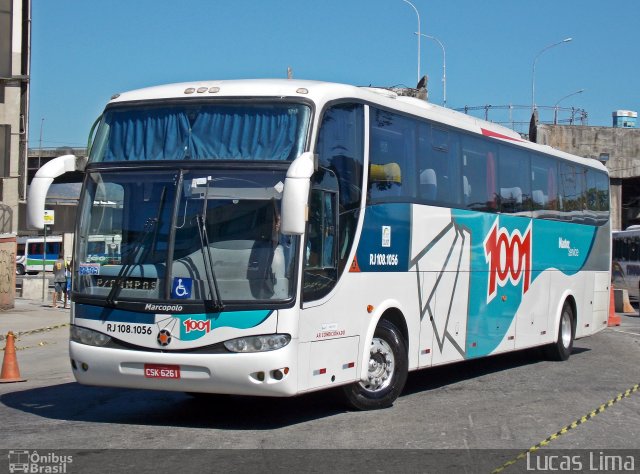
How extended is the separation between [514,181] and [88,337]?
7.83 metres

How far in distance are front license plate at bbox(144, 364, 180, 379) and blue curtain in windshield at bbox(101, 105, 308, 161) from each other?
208 centimetres

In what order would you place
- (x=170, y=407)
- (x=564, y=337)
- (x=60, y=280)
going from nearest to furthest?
(x=170, y=407) → (x=564, y=337) → (x=60, y=280)

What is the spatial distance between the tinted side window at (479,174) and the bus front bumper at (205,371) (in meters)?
5.12

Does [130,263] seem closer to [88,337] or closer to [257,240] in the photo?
[88,337]

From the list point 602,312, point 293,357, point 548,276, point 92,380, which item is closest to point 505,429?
point 293,357

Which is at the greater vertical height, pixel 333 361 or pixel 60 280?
pixel 60 280

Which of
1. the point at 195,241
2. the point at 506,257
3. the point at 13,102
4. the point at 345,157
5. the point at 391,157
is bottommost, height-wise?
the point at 506,257

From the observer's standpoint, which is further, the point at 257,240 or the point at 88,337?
the point at 88,337

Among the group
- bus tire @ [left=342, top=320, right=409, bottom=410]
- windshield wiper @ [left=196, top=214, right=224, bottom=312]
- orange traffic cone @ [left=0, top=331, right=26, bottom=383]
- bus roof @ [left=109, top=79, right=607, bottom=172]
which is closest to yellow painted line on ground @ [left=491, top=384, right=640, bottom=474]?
bus tire @ [left=342, top=320, right=409, bottom=410]

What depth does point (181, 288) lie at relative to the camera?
9.71 m

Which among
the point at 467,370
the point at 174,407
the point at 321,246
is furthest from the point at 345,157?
the point at 467,370

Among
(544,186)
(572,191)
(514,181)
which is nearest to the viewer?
(514,181)

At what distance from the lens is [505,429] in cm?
1012

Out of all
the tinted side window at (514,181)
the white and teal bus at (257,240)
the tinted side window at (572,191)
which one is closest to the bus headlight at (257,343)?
the white and teal bus at (257,240)
